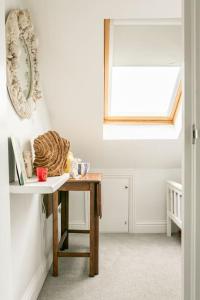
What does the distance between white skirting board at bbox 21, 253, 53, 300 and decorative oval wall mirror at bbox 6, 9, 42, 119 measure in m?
1.18

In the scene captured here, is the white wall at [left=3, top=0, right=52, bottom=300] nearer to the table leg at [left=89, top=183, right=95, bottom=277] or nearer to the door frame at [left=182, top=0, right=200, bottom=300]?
the table leg at [left=89, top=183, right=95, bottom=277]

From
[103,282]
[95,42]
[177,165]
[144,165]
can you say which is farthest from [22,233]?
[177,165]

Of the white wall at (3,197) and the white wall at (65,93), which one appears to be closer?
the white wall at (3,197)

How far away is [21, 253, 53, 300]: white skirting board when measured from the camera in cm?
187

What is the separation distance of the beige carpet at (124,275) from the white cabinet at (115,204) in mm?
338

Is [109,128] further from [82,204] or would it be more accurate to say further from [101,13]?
[101,13]

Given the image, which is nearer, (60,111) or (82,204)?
(60,111)

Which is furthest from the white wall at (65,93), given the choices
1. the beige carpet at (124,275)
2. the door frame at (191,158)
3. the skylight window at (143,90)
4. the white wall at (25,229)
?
the door frame at (191,158)

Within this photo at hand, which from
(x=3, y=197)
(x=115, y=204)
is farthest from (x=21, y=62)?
(x=115, y=204)

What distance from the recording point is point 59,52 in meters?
2.29

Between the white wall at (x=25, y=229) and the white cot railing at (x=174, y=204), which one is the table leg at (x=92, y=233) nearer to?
the white wall at (x=25, y=229)

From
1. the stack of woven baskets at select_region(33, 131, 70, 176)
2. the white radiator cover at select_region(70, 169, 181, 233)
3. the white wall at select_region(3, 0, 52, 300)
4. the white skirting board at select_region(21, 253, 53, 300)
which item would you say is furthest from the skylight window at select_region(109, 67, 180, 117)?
the white skirting board at select_region(21, 253, 53, 300)

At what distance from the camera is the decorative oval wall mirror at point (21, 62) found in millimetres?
1580

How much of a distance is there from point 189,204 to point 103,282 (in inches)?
58.2
